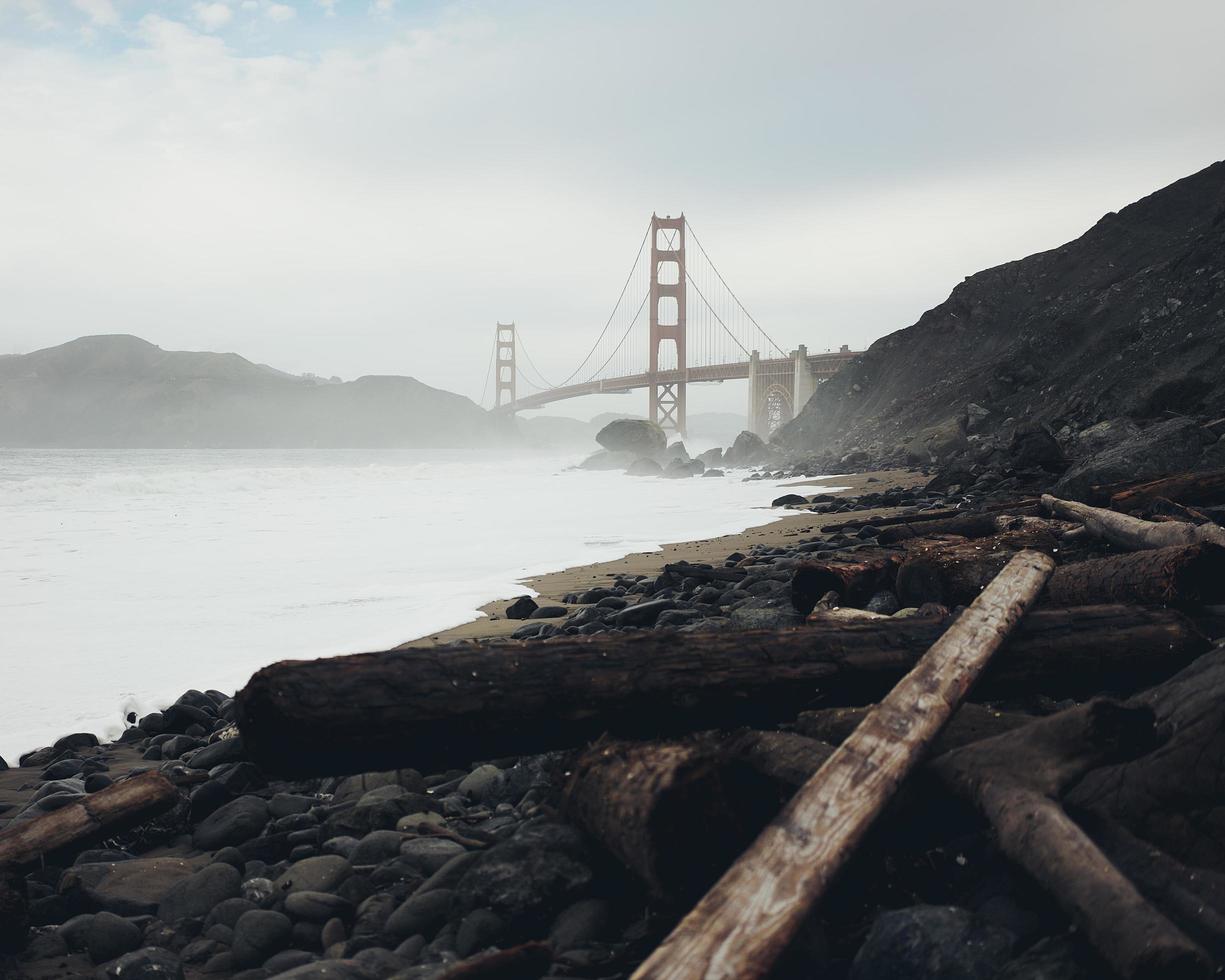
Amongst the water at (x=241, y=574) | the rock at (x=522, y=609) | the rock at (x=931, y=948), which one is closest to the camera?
the rock at (x=931, y=948)

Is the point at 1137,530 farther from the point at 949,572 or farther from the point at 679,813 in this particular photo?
the point at 679,813

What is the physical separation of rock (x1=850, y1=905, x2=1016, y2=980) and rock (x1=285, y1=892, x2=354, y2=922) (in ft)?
4.08

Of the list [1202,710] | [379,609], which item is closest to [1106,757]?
[1202,710]

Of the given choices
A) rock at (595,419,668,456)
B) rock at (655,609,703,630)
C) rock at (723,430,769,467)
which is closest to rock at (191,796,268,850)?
rock at (655,609,703,630)

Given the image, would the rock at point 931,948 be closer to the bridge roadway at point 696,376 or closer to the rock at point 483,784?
the rock at point 483,784

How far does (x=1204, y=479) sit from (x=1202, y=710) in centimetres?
428

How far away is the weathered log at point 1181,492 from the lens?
5.12 metres

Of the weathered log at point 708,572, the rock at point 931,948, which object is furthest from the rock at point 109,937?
the weathered log at point 708,572

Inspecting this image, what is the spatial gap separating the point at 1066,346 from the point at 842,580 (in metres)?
18.3

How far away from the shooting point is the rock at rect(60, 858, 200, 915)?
2205 millimetres

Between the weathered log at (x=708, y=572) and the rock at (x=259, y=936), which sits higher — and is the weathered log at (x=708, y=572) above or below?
above

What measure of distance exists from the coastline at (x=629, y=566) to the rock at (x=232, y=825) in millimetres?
1454

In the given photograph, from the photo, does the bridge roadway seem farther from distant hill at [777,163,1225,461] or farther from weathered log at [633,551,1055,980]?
weathered log at [633,551,1055,980]

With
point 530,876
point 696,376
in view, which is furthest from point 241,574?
point 696,376
